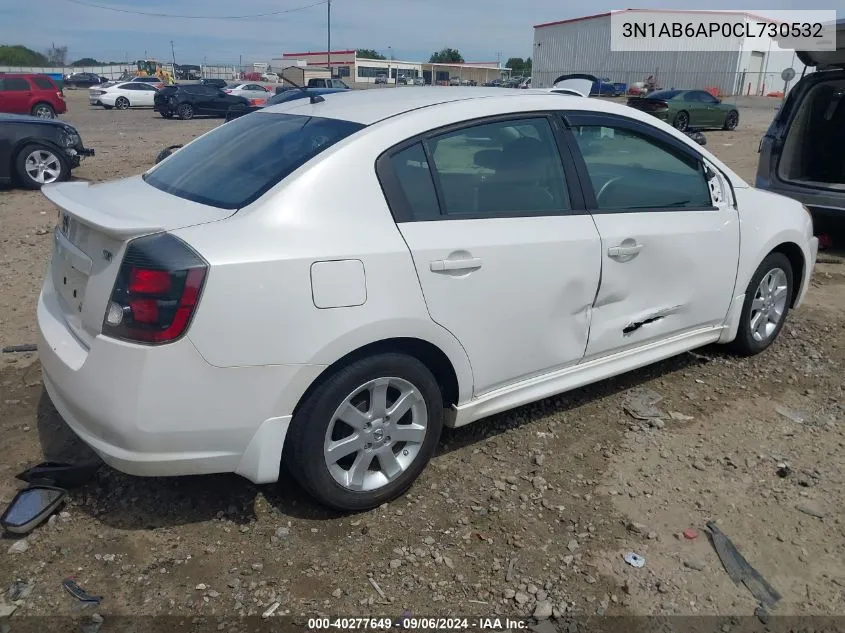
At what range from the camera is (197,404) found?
2.41 meters

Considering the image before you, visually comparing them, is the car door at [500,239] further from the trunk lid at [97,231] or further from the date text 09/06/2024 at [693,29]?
the date text 09/06/2024 at [693,29]

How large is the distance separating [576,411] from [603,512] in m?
0.93

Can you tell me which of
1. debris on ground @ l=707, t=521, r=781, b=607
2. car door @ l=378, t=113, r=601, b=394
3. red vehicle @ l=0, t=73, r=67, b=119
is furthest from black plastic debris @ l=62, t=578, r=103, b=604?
red vehicle @ l=0, t=73, r=67, b=119

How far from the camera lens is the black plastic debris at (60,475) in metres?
2.95

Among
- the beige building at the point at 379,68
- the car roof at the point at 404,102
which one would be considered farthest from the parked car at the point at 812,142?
the beige building at the point at 379,68

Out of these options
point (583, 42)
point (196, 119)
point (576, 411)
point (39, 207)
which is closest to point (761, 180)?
point (576, 411)

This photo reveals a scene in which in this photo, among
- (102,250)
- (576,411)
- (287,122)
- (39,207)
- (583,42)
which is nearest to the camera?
(102,250)

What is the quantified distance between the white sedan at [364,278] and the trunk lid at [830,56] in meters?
3.59

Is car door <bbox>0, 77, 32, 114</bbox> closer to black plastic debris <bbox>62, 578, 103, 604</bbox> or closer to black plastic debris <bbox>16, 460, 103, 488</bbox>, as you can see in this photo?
black plastic debris <bbox>16, 460, 103, 488</bbox>

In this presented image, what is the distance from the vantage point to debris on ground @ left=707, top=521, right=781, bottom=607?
2.55 m

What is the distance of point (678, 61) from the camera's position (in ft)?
168

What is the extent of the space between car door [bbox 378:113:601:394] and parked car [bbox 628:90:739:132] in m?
19.5

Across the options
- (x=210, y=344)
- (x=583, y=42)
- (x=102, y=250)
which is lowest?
(x=210, y=344)

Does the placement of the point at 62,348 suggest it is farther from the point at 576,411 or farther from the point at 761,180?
the point at 761,180
